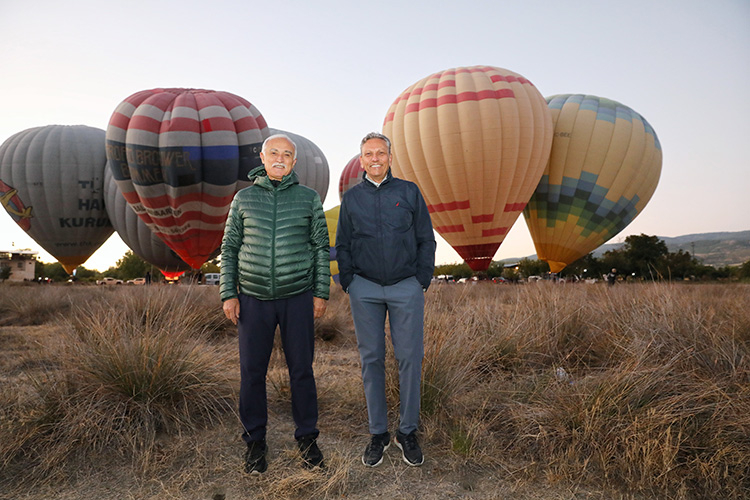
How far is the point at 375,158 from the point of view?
2.78 meters

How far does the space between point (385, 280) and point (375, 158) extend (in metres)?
0.78

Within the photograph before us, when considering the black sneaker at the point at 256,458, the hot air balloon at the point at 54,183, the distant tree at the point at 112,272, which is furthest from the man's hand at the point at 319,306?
the distant tree at the point at 112,272

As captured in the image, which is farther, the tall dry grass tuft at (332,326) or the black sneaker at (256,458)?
the tall dry grass tuft at (332,326)

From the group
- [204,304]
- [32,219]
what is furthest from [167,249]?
[204,304]

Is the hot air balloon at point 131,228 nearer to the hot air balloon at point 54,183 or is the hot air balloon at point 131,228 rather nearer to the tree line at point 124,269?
the hot air balloon at point 54,183

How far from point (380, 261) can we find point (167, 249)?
19.4m

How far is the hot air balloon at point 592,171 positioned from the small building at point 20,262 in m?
54.7

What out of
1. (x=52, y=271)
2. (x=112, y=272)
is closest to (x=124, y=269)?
(x=112, y=272)

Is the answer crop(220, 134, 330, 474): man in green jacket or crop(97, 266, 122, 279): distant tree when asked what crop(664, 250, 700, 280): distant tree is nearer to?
crop(220, 134, 330, 474): man in green jacket

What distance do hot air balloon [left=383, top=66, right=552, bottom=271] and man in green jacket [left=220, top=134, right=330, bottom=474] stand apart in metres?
12.7

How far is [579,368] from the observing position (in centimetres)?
407

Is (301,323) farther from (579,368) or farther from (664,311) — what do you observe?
(664,311)

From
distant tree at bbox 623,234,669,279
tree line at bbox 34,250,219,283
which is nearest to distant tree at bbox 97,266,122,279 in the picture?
tree line at bbox 34,250,219,283

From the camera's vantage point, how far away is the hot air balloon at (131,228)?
19016mm
